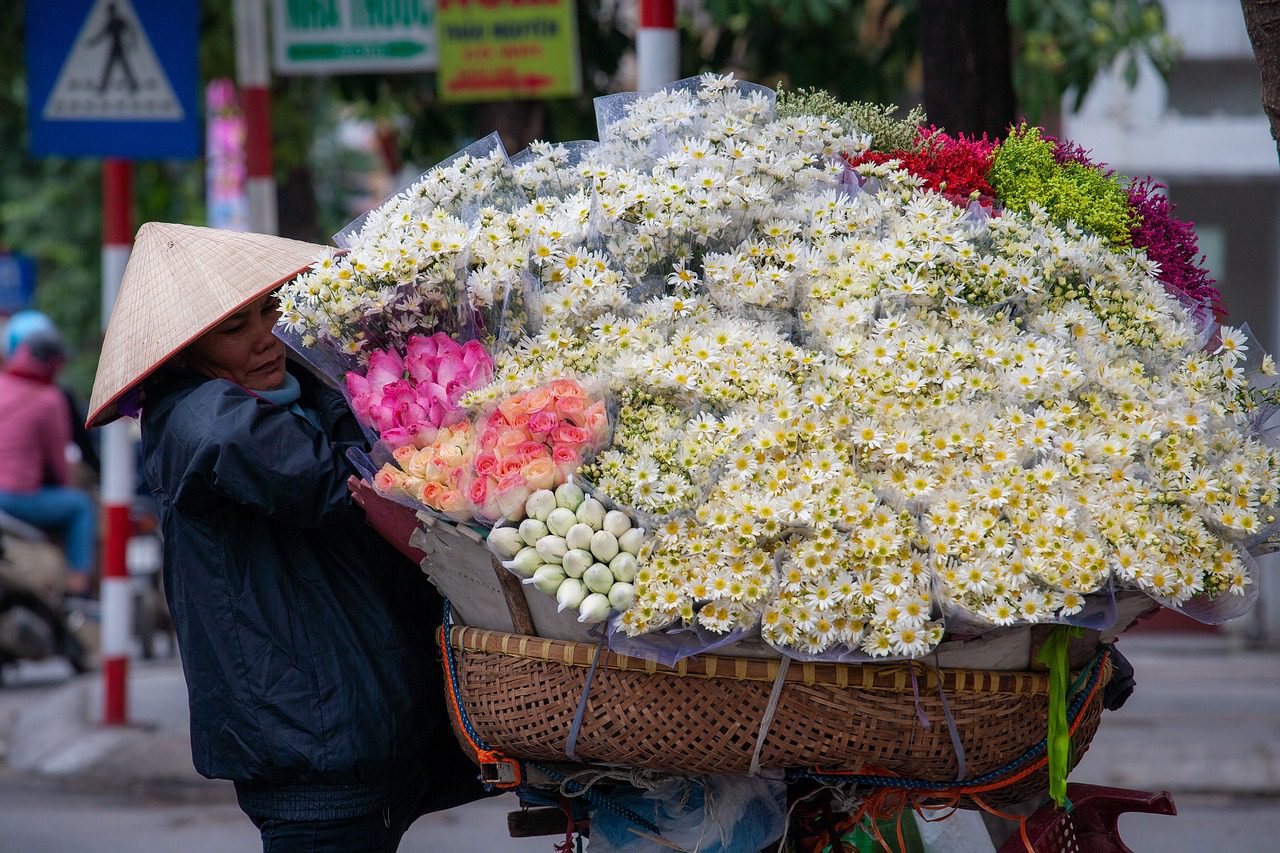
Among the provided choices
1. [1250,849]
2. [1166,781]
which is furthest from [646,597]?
[1166,781]

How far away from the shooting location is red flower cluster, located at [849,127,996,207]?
2.30 meters

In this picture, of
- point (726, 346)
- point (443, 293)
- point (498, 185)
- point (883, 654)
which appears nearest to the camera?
point (883, 654)

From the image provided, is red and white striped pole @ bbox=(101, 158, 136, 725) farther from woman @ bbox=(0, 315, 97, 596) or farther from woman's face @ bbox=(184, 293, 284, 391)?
woman's face @ bbox=(184, 293, 284, 391)

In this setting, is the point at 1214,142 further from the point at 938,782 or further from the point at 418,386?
the point at 418,386

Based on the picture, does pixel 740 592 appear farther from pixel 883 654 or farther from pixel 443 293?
pixel 443 293

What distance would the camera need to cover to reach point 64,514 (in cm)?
808

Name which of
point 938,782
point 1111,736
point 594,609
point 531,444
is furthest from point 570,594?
point 1111,736

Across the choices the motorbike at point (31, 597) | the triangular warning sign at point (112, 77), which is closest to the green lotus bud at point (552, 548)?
the triangular warning sign at point (112, 77)

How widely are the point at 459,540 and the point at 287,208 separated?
5.89 m

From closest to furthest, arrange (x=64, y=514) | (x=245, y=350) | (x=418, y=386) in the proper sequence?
(x=418, y=386)
(x=245, y=350)
(x=64, y=514)

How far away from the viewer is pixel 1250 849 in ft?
16.0

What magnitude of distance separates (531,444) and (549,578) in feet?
0.61

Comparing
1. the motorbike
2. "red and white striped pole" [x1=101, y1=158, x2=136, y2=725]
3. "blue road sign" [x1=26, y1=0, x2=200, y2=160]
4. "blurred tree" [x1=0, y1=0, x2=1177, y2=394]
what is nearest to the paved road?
the motorbike

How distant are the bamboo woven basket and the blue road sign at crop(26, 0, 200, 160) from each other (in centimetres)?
411
